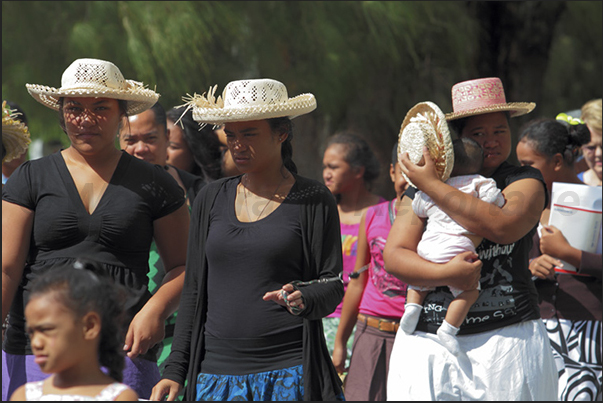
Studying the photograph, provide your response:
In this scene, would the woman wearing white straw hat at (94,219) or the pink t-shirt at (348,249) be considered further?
the pink t-shirt at (348,249)

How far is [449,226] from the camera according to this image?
340 cm

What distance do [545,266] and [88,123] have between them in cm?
281

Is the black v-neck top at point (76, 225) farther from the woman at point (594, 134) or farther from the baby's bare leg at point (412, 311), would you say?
the woman at point (594, 134)

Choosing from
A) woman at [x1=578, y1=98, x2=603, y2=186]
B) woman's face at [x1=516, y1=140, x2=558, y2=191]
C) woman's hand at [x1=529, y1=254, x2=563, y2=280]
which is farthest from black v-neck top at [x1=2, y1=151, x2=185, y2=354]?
woman at [x1=578, y1=98, x2=603, y2=186]

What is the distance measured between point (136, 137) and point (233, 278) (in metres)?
1.86

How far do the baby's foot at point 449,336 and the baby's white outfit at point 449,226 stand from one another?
5.5 inches

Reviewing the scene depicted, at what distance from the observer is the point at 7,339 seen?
3.28 metres

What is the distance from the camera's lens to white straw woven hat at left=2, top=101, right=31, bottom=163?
421cm

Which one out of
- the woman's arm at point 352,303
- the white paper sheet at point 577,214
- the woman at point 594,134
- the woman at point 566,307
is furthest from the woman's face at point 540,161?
the woman's arm at point 352,303

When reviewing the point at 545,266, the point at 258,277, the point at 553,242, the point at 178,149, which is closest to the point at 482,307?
the point at 258,277

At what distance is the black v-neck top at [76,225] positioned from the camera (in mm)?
3178

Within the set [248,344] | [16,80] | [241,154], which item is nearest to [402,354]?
[248,344]

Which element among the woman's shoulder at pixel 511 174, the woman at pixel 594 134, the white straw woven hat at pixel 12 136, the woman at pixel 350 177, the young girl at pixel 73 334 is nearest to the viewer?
the young girl at pixel 73 334

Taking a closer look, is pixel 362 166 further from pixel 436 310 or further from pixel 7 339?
pixel 7 339
